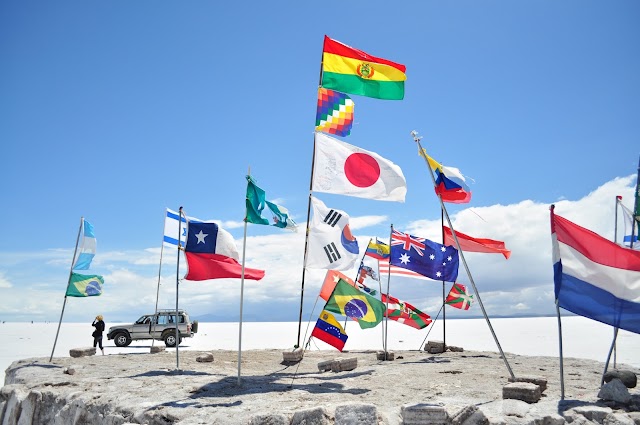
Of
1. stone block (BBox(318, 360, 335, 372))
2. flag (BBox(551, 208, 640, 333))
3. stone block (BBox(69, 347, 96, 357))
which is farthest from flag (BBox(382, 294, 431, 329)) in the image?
stone block (BBox(69, 347, 96, 357))

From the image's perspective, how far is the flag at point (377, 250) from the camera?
20.3m

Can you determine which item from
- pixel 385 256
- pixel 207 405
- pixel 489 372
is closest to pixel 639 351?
pixel 385 256

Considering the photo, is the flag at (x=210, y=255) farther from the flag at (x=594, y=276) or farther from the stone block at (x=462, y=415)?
the flag at (x=594, y=276)

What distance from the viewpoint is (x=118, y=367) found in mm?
13891

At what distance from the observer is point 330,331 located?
13602 millimetres

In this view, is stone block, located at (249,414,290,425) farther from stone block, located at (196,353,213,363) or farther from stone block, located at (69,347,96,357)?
stone block, located at (69,347,96,357)

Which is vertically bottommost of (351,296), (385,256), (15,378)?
(15,378)

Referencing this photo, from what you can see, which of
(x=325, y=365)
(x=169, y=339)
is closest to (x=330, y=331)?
(x=325, y=365)

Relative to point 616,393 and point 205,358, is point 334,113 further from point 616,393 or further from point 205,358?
point 616,393

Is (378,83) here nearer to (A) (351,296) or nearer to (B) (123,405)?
(A) (351,296)

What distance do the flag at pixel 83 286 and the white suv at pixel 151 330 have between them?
10.2 m

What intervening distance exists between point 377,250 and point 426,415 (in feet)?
43.9

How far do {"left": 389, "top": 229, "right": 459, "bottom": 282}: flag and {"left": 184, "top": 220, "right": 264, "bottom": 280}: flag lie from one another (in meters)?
6.75

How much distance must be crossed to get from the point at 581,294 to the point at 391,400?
13.3 ft
